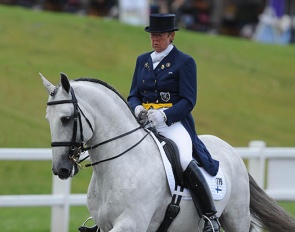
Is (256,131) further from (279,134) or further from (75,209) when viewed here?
(75,209)

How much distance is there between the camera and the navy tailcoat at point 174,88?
859 centimetres

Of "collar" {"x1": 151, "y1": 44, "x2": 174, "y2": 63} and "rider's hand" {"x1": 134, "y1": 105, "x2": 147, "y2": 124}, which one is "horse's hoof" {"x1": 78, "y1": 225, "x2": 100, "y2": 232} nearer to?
"rider's hand" {"x1": 134, "y1": 105, "x2": 147, "y2": 124}

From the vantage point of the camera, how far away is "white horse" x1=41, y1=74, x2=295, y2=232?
25.7 feet

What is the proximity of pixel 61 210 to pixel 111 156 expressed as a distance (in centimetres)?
445

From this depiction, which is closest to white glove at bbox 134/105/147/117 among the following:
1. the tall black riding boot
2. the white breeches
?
the white breeches

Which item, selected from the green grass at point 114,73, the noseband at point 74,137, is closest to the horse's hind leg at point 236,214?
the noseband at point 74,137

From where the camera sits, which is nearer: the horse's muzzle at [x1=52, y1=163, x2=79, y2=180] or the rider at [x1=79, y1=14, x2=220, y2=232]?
the horse's muzzle at [x1=52, y1=163, x2=79, y2=180]

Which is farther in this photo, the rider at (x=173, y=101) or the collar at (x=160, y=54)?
the collar at (x=160, y=54)

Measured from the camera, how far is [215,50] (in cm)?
3045

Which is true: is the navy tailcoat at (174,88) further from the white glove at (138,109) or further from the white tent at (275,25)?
the white tent at (275,25)

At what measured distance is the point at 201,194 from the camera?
8.59 m

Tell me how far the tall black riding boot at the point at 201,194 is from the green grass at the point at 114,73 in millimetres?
9100

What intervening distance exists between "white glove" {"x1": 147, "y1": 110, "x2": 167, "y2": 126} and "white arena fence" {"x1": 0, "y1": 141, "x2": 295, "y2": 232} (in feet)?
12.9

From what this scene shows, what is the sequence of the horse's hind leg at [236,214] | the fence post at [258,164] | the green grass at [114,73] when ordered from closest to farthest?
the horse's hind leg at [236,214]
the fence post at [258,164]
the green grass at [114,73]
